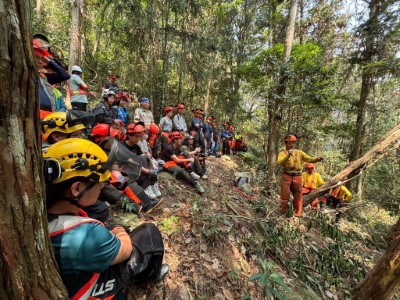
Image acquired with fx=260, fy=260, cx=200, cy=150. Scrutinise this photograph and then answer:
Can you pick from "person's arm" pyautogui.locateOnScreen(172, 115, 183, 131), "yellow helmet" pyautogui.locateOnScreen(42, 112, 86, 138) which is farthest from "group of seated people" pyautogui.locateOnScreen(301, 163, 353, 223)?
"yellow helmet" pyautogui.locateOnScreen(42, 112, 86, 138)

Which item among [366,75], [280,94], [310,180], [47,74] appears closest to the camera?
[47,74]

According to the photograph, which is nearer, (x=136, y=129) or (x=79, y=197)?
(x=79, y=197)

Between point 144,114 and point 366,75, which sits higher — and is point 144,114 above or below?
below

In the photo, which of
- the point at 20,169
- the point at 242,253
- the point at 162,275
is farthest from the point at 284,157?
the point at 20,169

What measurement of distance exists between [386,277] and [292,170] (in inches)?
154

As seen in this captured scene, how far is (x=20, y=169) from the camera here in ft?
4.13

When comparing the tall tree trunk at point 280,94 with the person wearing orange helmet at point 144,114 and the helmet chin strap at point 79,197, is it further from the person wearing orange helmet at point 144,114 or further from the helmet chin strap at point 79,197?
the helmet chin strap at point 79,197

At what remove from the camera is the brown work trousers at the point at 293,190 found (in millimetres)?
7348

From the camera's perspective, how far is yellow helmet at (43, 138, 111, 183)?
1691 millimetres

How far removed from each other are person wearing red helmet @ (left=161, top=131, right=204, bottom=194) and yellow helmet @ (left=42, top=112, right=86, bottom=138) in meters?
3.92

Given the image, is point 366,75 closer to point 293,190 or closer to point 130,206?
point 293,190

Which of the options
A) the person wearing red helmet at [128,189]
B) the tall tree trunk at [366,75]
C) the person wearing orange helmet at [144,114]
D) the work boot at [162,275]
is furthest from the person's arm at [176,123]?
the tall tree trunk at [366,75]

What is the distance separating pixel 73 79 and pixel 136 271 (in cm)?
502

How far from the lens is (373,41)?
1034cm
